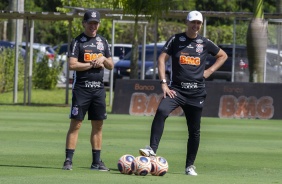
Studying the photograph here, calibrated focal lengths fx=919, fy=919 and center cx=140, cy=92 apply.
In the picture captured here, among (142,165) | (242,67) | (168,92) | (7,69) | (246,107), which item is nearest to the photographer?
(142,165)

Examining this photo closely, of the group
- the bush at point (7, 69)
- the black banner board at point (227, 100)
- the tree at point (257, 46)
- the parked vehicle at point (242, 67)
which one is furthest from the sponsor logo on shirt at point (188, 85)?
the bush at point (7, 69)

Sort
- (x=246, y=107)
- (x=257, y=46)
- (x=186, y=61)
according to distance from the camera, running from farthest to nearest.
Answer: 1. (x=257, y=46)
2. (x=246, y=107)
3. (x=186, y=61)

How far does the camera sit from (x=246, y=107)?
27.8 metres

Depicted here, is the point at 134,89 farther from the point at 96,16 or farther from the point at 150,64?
the point at 96,16

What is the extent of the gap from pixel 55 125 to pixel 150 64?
17.4m

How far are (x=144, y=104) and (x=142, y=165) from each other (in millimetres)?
15738

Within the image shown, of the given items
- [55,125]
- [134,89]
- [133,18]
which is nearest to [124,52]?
[133,18]

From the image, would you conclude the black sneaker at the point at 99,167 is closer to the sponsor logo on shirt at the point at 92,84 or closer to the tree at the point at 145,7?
the sponsor logo on shirt at the point at 92,84

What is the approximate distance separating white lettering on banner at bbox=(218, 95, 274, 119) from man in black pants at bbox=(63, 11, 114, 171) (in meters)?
15.0

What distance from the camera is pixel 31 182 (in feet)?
36.9

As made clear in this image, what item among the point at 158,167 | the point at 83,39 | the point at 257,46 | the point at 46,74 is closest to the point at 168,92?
the point at 158,167

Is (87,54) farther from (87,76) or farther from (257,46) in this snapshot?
(257,46)

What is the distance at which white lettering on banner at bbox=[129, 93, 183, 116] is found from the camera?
91.6 ft

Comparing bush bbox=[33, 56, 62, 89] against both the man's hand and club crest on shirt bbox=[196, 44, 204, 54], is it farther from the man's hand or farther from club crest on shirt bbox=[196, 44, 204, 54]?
the man's hand
